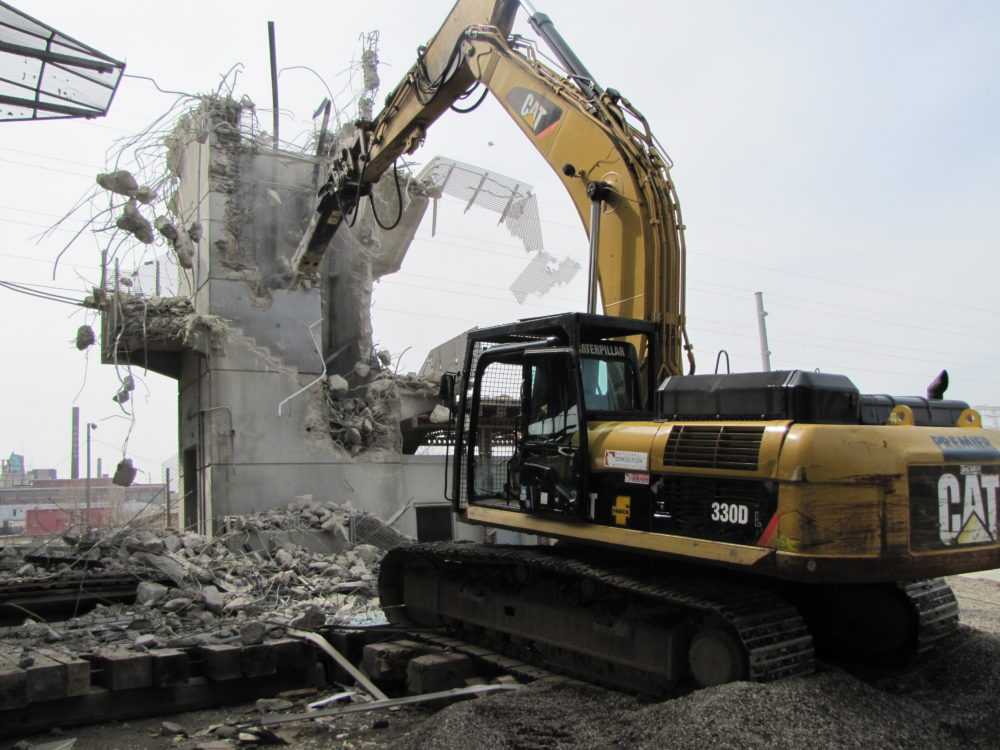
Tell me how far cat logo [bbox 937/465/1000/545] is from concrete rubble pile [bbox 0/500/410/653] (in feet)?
16.5

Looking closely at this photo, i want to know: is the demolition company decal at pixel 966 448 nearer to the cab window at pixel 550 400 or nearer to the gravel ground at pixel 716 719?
the gravel ground at pixel 716 719

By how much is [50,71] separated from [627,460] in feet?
26.7

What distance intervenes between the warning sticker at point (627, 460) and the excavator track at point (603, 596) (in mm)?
714

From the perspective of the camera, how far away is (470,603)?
7.52 meters

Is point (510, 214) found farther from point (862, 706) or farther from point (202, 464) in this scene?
point (862, 706)

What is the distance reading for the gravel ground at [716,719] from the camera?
4512mm

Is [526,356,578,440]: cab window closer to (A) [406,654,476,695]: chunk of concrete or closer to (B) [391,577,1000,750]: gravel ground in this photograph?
(B) [391,577,1000,750]: gravel ground

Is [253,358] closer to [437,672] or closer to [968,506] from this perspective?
[437,672]

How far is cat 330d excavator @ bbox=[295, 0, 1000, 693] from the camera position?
16.3 feet

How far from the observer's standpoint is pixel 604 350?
258 inches

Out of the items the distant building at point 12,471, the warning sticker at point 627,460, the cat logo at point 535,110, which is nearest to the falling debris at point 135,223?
the cat logo at point 535,110

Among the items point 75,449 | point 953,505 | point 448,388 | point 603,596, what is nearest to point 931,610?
point 953,505

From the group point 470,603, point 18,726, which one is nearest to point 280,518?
point 470,603

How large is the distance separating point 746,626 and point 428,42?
23.5 ft
